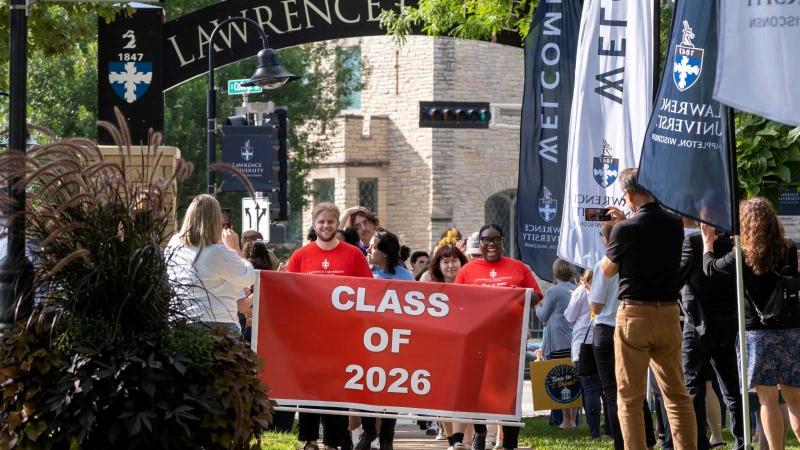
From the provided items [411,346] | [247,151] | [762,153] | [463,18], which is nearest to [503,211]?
[247,151]

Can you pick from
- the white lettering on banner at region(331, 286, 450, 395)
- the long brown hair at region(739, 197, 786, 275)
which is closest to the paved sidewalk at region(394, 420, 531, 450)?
the white lettering on banner at region(331, 286, 450, 395)

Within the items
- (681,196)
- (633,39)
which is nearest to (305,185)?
(633,39)

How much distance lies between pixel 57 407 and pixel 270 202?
14260 millimetres

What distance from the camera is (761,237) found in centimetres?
1016

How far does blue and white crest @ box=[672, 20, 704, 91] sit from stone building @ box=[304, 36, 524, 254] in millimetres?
32902

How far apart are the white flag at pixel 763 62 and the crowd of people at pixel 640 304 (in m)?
1.85

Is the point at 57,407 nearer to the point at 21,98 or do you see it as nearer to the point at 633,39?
the point at 21,98

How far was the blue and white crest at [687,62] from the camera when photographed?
30.9 ft

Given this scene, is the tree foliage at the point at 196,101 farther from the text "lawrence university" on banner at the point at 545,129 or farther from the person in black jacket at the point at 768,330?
the person in black jacket at the point at 768,330

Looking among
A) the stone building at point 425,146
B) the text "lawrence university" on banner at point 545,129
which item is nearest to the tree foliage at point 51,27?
the text "lawrence university" on banner at point 545,129

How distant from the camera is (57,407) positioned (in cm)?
698

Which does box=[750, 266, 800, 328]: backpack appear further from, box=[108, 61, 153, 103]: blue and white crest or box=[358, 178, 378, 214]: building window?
box=[358, 178, 378, 214]: building window

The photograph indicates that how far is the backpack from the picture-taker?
10143mm

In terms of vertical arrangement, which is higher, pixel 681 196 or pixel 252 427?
pixel 681 196
